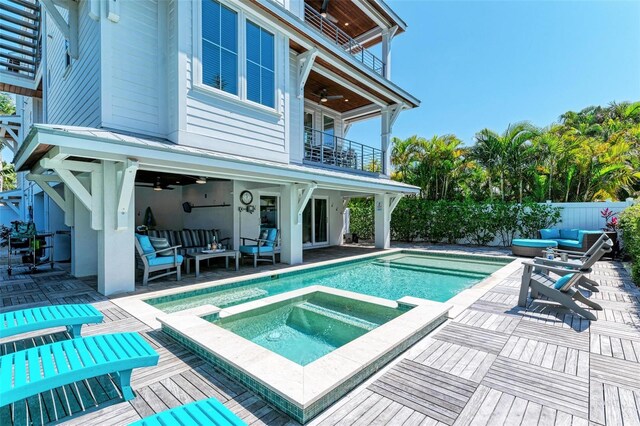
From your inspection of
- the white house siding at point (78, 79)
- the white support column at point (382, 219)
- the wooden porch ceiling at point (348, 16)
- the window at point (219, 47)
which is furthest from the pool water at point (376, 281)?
the wooden porch ceiling at point (348, 16)

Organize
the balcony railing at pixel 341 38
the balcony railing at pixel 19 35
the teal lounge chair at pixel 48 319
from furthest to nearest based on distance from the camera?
the balcony railing at pixel 341 38 < the balcony railing at pixel 19 35 < the teal lounge chair at pixel 48 319

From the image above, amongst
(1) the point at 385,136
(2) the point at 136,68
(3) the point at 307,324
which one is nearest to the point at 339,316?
(3) the point at 307,324

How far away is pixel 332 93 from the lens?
12.3 m

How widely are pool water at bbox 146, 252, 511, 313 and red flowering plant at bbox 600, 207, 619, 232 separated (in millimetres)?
4799

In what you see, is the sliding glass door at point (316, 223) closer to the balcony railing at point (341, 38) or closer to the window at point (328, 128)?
the window at point (328, 128)

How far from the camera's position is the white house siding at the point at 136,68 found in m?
6.46

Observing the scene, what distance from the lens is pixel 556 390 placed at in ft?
8.95

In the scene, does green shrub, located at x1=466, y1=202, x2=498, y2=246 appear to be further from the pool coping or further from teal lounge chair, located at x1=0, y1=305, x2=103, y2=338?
teal lounge chair, located at x1=0, y1=305, x2=103, y2=338

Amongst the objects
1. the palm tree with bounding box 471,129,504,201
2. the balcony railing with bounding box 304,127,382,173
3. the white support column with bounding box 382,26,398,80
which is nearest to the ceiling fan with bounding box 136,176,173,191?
the balcony railing with bounding box 304,127,382,173

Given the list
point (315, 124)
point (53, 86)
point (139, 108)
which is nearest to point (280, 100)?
point (139, 108)

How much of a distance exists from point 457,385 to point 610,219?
42.9ft

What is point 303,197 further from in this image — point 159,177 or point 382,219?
point 382,219

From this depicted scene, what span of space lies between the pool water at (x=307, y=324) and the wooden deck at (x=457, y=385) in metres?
1.05

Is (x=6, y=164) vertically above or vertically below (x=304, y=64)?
below
